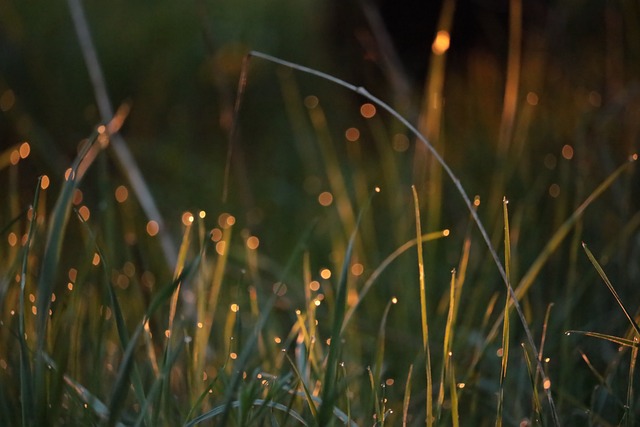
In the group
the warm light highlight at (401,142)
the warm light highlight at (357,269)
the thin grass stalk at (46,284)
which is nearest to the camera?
the thin grass stalk at (46,284)

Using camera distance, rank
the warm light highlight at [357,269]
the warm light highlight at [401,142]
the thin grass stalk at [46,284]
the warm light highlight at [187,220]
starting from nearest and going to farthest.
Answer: the thin grass stalk at [46,284], the warm light highlight at [187,220], the warm light highlight at [357,269], the warm light highlight at [401,142]

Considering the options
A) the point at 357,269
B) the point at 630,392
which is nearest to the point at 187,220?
the point at 357,269

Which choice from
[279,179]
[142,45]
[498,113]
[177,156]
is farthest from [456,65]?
[142,45]

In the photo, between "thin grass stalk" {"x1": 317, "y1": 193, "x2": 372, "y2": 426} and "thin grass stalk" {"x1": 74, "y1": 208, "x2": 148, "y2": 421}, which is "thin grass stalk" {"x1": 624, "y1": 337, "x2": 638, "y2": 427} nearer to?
"thin grass stalk" {"x1": 317, "y1": 193, "x2": 372, "y2": 426}

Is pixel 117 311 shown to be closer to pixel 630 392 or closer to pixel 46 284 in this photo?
pixel 46 284

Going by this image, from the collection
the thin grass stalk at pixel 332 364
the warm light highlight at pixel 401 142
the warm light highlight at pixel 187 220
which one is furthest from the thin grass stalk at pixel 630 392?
the warm light highlight at pixel 401 142

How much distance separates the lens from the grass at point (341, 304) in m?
0.60

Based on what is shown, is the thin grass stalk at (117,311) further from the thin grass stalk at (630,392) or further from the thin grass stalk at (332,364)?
the thin grass stalk at (630,392)

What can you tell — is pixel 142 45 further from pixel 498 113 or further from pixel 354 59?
pixel 498 113

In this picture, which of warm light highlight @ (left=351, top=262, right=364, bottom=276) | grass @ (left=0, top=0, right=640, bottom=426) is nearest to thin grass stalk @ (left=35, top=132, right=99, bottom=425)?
grass @ (left=0, top=0, right=640, bottom=426)

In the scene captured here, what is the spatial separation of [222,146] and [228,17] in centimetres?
90

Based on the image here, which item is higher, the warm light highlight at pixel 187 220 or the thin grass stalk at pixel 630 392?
the warm light highlight at pixel 187 220

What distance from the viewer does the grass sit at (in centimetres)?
60

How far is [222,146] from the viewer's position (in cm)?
189
